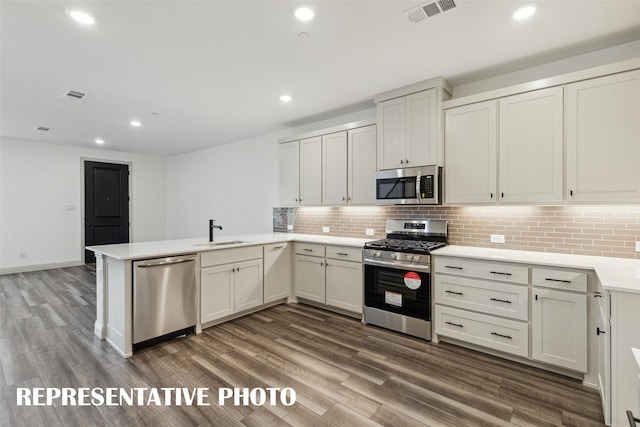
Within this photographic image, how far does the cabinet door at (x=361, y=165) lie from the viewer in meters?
3.72

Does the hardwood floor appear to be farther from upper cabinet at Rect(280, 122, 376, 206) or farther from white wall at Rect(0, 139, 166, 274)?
white wall at Rect(0, 139, 166, 274)

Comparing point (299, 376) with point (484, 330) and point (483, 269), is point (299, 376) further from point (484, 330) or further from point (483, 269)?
point (483, 269)

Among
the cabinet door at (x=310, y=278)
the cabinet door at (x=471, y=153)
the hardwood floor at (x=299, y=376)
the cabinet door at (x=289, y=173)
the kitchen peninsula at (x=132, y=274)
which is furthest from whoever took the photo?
the cabinet door at (x=289, y=173)

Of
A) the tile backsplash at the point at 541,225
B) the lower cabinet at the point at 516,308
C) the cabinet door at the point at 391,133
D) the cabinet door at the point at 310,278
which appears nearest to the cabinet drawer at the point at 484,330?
the lower cabinet at the point at 516,308

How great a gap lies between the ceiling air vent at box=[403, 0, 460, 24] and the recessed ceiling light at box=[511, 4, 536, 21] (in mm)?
451

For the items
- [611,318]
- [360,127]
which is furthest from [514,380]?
[360,127]

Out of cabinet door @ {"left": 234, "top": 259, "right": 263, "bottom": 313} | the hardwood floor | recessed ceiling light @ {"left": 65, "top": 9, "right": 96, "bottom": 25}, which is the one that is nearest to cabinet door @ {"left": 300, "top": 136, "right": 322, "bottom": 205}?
cabinet door @ {"left": 234, "top": 259, "right": 263, "bottom": 313}

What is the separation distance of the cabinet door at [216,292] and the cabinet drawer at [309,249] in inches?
38.6

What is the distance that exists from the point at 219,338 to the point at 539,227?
3362 millimetres

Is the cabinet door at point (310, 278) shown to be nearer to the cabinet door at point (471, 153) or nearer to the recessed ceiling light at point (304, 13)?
the cabinet door at point (471, 153)

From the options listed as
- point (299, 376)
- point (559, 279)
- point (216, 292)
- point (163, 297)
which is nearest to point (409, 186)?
point (559, 279)

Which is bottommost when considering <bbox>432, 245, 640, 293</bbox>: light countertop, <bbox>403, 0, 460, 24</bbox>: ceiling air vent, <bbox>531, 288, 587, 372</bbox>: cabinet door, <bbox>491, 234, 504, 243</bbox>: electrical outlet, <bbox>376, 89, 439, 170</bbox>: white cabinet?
<bbox>531, 288, 587, 372</bbox>: cabinet door

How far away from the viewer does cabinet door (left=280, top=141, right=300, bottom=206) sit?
4531 mm

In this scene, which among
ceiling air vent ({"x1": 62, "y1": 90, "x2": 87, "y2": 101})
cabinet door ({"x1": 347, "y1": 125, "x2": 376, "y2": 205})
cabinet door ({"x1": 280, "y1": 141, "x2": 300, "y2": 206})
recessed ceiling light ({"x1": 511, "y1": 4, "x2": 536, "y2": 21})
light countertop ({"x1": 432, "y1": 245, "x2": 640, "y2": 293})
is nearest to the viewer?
light countertop ({"x1": 432, "y1": 245, "x2": 640, "y2": 293})
